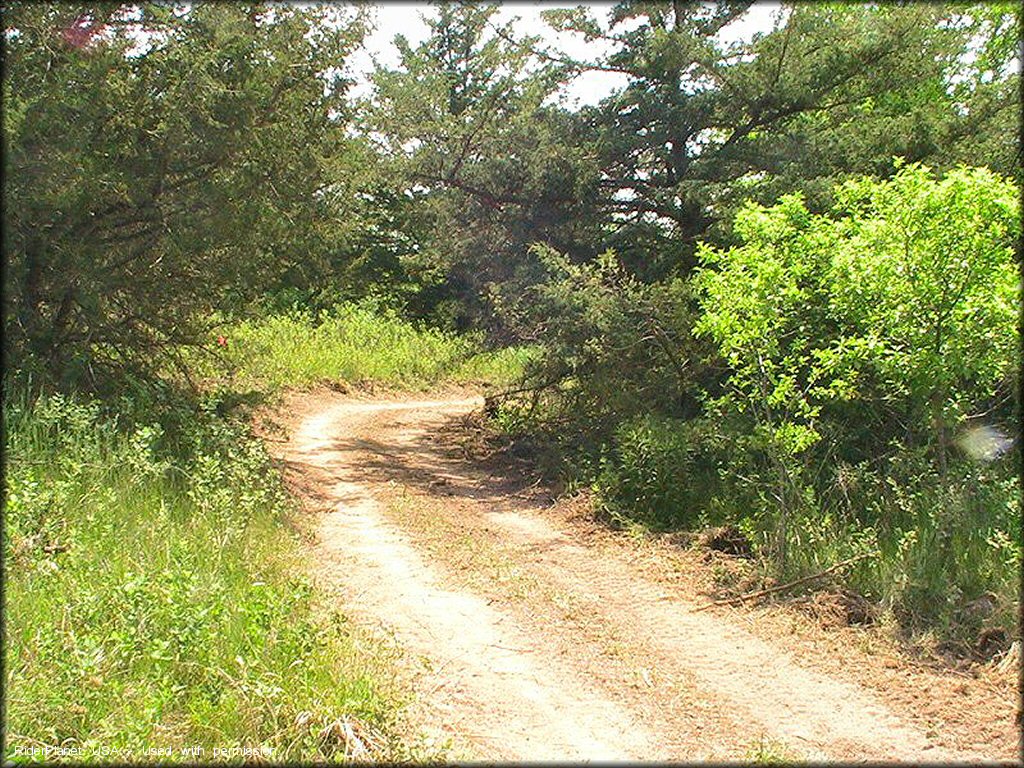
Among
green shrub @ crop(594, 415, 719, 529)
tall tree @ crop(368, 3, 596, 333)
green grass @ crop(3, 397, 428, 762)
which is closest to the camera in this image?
green grass @ crop(3, 397, 428, 762)

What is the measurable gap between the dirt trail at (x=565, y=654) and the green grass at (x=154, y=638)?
0.53 metres

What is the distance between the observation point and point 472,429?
17.1 meters

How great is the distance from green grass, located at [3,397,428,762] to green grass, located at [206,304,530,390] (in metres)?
10.5

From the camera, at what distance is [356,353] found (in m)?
23.3

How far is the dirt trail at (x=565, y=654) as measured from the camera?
15.6 ft

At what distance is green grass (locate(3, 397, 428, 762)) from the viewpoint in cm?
427

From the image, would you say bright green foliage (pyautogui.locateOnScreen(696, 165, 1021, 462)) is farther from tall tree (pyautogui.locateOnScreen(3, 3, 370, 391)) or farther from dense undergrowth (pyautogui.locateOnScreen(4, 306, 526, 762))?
tall tree (pyautogui.locateOnScreen(3, 3, 370, 391))

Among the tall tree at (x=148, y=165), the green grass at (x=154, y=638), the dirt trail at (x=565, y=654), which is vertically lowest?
the dirt trail at (x=565, y=654)

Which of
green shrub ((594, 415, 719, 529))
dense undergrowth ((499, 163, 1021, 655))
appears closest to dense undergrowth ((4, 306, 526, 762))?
green shrub ((594, 415, 719, 529))

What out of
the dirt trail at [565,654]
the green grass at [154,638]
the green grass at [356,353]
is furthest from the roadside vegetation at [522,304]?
the green grass at [356,353]

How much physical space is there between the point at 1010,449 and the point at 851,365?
4.92ft

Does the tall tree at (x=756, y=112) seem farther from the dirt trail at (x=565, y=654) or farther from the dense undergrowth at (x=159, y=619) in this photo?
the dense undergrowth at (x=159, y=619)

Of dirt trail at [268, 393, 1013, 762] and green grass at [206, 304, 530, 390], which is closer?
dirt trail at [268, 393, 1013, 762]

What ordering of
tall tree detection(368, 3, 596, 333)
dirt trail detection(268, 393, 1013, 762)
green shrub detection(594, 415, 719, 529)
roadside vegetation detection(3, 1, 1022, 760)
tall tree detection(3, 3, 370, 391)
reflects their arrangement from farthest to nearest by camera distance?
tall tree detection(368, 3, 596, 333)
green shrub detection(594, 415, 719, 529)
tall tree detection(3, 3, 370, 391)
roadside vegetation detection(3, 1, 1022, 760)
dirt trail detection(268, 393, 1013, 762)
